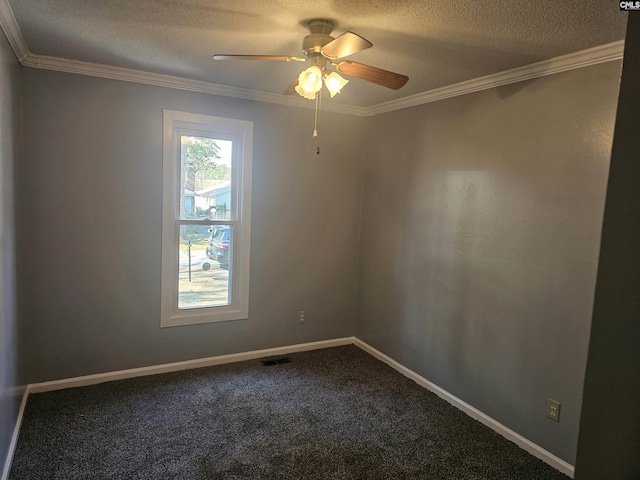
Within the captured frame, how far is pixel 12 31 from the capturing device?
2.27m

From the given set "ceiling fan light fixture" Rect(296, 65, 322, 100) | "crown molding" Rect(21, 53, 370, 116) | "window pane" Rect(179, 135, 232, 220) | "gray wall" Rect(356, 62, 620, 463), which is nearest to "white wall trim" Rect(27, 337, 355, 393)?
"gray wall" Rect(356, 62, 620, 463)

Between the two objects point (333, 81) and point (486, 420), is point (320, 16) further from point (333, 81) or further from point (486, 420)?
point (486, 420)

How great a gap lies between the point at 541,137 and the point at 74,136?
322cm

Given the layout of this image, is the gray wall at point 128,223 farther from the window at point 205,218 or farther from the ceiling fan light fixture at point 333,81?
the ceiling fan light fixture at point 333,81

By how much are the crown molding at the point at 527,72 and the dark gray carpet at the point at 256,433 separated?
2.37 metres

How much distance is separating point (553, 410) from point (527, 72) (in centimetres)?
210

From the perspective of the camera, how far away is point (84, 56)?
9.18 ft

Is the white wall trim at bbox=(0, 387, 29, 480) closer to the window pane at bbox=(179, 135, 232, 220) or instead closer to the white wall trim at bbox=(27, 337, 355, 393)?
the white wall trim at bbox=(27, 337, 355, 393)

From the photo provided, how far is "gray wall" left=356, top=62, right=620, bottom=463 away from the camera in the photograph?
2348 mm

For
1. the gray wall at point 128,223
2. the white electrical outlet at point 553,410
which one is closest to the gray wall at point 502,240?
the white electrical outlet at point 553,410

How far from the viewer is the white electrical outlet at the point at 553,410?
2446mm

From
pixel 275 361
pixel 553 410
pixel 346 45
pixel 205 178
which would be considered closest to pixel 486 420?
pixel 553 410

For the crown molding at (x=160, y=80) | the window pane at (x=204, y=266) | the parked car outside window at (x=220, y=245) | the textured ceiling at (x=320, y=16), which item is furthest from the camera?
the parked car outside window at (x=220, y=245)

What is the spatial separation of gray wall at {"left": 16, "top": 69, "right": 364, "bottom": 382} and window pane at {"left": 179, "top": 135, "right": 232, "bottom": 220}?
0.23m
